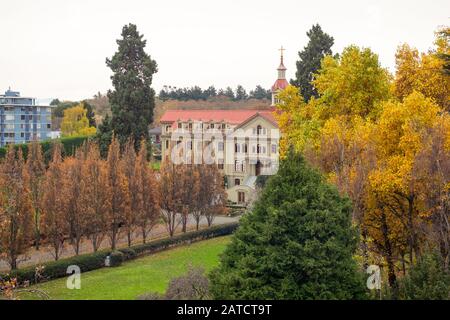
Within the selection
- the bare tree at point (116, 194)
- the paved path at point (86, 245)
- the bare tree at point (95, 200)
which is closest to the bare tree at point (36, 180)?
the paved path at point (86, 245)

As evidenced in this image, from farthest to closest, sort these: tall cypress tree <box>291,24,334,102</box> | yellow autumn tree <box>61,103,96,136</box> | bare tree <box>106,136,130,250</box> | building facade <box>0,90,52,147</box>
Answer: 1. yellow autumn tree <box>61,103,96,136</box>
2. building facade <box>0,90,52,147</box>
3. tall cypress tree <box>291,24,334,102</box>
4. bare tree <box>106,136,130,250</box>

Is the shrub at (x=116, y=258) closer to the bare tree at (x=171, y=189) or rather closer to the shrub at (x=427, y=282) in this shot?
the bare tree at (x=171, y=189)

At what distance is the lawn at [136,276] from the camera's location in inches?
972

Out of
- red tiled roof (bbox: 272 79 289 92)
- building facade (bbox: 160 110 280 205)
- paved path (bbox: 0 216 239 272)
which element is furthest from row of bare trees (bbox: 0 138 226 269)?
red tiled roof (bbox: 272 79 289 92)

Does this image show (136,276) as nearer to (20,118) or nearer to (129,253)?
(129,253)

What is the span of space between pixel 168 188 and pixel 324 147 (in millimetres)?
20115

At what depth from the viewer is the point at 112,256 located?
104ft

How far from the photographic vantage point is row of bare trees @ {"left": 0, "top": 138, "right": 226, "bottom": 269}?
30.1m

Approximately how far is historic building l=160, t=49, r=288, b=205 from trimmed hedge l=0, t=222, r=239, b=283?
12.2m

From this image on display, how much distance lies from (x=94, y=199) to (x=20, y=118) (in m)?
56.0

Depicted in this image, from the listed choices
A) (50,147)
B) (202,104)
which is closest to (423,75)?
(50,147)

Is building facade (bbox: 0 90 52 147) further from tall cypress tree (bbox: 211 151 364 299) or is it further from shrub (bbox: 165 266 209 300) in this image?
tall cypress tree (bbox: 211 151 364 299)

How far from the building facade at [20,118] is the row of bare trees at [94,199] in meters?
43.2
